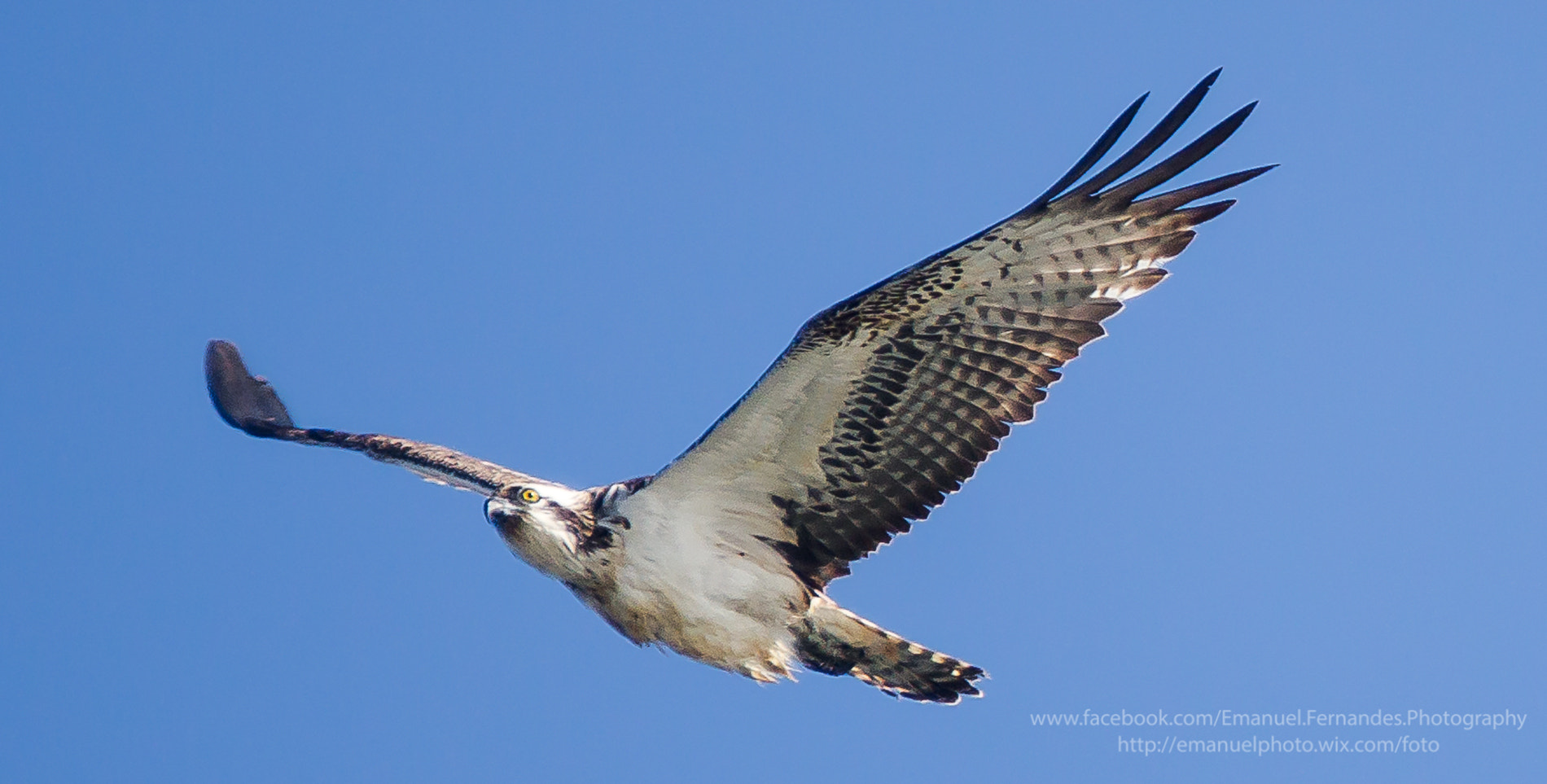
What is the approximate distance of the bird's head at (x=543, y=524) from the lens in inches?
282

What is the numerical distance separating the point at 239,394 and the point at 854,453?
164 inches

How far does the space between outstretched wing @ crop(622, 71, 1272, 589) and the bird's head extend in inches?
9.6

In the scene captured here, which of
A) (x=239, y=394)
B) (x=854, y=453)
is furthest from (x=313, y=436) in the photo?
(x=854, y=453)

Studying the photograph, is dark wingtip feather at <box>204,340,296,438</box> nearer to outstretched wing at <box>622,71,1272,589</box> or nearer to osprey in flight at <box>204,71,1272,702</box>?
osprey in flight at <box>204,71,1272,702</box>

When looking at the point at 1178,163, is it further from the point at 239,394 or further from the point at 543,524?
the point at 239,394

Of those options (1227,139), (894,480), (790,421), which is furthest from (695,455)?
(1227,139)

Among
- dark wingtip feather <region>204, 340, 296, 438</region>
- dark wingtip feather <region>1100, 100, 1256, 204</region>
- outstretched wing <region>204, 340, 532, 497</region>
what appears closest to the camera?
dark wingtip feather <region>1100, 100, 1256, 204</region>

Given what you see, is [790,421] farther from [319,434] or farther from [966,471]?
[319,434]

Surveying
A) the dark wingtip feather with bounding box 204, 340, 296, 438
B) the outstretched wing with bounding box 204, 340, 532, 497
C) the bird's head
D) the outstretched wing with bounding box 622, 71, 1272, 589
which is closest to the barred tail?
the outstretched wing with bounding box 622, 71, 1272, 589

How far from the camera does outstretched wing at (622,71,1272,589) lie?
6.87m

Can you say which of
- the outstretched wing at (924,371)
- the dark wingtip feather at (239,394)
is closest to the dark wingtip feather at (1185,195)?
the outstretched wing at (924,371)

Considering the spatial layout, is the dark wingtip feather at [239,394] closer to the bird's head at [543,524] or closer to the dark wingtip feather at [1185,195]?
the bird's head at [543,524]

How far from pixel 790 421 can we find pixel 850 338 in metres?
0.50

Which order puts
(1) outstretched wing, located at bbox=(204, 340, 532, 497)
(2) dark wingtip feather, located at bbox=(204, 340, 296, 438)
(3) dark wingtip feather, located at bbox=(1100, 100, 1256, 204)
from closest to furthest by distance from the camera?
(3) dark wingtip feather, located at bbox=(1100, 100, 1256, 204) < (1) outstretched wing, located at bbox=(204, 340, 532, 497) < (2) dark wingtip feather, located at bbox=(204, 340, 296, 438)
